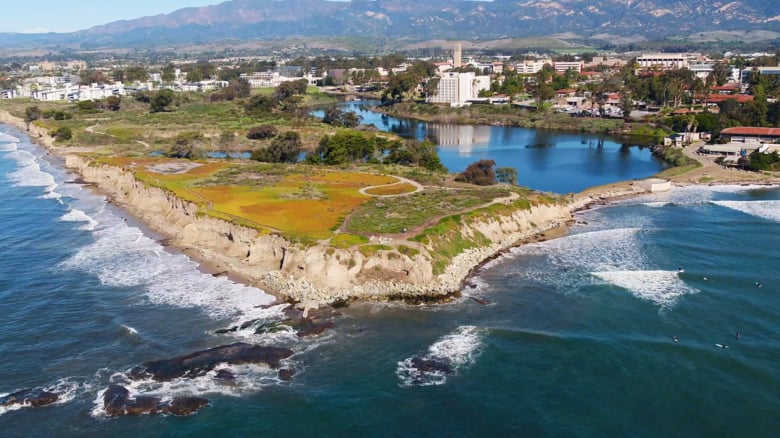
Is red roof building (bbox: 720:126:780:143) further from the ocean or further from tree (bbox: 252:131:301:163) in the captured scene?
tree (bbox: 252:131:301:163)

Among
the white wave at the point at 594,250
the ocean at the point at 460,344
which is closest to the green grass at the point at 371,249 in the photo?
the ocean at the point at 460,344

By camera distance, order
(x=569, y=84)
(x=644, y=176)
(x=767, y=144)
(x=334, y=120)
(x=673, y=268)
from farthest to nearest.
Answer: (x=569, y=84) < (x=334, y=120) < (x=767, y=144) < (x=644, y=176) < (x=673, y=268)

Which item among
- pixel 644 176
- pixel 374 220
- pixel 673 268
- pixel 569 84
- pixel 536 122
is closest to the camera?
pixel 673 268

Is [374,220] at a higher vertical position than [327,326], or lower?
higher

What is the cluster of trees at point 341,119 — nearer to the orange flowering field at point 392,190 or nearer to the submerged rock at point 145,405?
the orange flowering field at point 392,190

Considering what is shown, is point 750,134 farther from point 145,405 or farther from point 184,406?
point 145,405


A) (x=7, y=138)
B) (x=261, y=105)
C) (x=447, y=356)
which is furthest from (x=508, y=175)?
(x=7, y=138)

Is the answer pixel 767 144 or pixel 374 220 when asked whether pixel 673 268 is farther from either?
pixel 767 144

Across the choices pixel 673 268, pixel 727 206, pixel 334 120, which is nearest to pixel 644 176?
pixel 727 206
